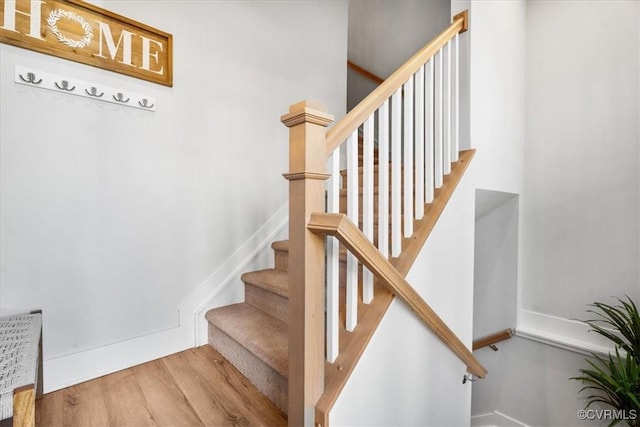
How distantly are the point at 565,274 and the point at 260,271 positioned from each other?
2.20 meters

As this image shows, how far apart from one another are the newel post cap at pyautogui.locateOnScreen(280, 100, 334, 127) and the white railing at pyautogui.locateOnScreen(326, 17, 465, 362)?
8cm

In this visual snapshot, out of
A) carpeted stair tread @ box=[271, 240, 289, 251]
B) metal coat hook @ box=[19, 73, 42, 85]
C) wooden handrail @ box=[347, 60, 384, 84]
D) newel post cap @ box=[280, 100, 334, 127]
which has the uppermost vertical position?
wooden handrail @ box=[347, 60, 384, 84]

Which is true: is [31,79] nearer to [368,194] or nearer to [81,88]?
[81,88]

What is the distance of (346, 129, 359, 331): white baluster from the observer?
3.66 ft

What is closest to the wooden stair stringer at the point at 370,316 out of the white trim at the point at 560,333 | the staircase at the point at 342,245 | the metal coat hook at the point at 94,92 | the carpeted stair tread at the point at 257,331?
the staircase at the point at 342,245

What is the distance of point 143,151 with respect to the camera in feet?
5.44

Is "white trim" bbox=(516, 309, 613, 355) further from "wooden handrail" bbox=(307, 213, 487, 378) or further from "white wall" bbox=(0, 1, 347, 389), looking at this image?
"white wall" bbox=(0, 1, 347, 389)

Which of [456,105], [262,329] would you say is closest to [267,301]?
[262,329]

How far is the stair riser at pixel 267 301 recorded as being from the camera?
170cm

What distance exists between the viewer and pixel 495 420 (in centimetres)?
252

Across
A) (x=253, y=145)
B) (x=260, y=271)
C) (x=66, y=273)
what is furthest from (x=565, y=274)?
(x=66, y=273)

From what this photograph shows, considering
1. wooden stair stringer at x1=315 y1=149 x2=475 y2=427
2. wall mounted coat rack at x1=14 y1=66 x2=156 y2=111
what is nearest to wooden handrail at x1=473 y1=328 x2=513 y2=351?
wooden stair stringer at x1=315 y1=149 x2=475 y2=427

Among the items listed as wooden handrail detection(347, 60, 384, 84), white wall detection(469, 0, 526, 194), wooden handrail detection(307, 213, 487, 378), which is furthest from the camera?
wooden handrail detection(347, 60, 384, 84)

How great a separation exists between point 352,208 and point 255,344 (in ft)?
2.75
